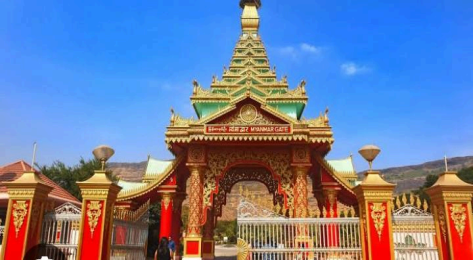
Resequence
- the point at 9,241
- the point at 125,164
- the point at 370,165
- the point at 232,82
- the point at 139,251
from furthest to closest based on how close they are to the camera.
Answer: the point at 125,164
the point at 232,82
the point at 139,251
the point at 370,165
the point at 9,241

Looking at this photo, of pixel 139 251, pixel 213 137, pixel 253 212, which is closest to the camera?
pixel 253 212

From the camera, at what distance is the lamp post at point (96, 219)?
8.32 metres

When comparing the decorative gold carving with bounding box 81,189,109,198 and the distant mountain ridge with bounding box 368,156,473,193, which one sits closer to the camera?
the decorative gold carving with bounding box 81,189,109,198

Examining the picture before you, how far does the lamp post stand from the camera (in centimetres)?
832

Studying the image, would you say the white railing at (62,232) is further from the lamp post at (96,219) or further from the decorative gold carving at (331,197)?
the decorative gold carving at (331,197)

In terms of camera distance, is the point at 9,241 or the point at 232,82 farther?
the point at 232,82

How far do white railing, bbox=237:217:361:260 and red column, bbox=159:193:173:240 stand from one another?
645cm

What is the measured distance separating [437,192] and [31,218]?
9.15 meters

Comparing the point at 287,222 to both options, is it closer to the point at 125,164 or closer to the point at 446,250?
the point at 446,250

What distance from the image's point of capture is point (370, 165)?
9.13 meters

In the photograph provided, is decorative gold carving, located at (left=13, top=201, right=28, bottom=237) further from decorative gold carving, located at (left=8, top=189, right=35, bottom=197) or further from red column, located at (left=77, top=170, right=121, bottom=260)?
red column, located at (left=77, top=170, right=121, bottom=260)

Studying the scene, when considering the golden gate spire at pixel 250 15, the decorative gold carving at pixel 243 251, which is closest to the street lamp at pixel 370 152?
the decorative gold carving at pixel 243 251

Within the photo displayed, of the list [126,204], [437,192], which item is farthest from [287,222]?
[126,204]

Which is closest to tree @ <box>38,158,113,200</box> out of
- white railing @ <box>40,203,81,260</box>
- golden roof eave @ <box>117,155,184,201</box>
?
golden roof eave @ <box>117,155,184,201</box>
